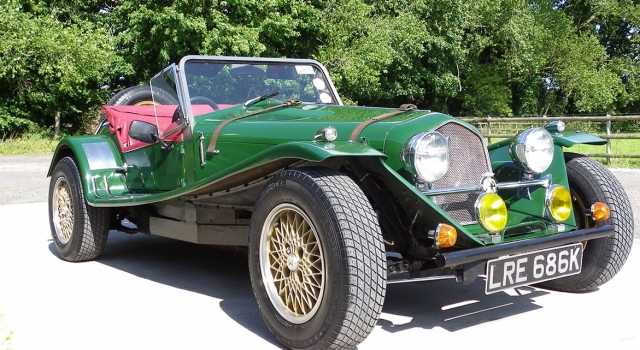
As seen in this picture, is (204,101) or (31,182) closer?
(204,101)

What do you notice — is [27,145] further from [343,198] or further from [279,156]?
[343,198]

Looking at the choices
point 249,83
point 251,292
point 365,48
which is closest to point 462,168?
point 251,292

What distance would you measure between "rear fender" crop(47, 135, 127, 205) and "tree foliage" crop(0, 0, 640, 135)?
16648 mm

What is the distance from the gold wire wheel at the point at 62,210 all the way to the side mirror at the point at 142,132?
1125mm

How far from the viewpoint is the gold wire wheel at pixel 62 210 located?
5734 mm

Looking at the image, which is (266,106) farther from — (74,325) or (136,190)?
(74,325)

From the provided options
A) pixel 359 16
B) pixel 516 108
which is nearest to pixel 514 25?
pixel 516 108

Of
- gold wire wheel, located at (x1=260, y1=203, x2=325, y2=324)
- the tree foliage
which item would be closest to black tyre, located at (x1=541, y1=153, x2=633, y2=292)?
gold wire wheel, located at (x1=260, y1=203, x2=325, y2=324)

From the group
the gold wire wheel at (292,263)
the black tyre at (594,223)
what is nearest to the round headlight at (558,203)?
the black tyre at (594,223)

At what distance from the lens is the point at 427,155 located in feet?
11.5

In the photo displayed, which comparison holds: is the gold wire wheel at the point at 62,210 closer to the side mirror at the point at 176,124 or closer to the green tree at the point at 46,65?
the side mirror at the point at 176,124

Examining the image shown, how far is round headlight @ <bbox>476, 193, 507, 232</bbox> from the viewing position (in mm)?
3480

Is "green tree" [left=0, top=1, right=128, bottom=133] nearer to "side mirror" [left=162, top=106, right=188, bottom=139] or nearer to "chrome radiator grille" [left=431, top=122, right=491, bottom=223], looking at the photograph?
"side mirror" [left=162, top=106, right=188, bottom=139]

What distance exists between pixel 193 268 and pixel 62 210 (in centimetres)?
146
